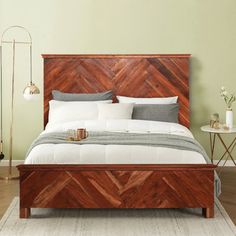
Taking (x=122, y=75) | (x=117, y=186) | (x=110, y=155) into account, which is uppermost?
(x=122, y=75)

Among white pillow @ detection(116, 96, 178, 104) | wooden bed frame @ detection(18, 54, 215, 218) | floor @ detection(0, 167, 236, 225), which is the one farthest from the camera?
white pillow @ detection(116, 96, 178, 104)

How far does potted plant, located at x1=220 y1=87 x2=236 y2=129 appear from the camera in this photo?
6.14 meters

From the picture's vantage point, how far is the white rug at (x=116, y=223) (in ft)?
13.8

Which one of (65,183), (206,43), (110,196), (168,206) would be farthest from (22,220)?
(206,43)

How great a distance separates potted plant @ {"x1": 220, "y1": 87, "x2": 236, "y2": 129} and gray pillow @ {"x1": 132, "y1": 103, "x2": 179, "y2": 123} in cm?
56

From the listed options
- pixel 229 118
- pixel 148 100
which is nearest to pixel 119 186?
pixel 148 100

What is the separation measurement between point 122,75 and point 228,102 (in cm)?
123

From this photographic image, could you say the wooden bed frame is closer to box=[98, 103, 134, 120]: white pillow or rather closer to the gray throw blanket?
the gray throw blanket

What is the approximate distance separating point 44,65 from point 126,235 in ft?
9.39

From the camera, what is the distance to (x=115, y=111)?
5.94m

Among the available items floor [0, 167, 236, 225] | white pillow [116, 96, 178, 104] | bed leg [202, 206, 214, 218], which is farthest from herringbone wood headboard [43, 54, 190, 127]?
bed leg [202, 206, 214, 218]

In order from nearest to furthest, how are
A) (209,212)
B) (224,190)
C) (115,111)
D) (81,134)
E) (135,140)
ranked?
(209,212), (135,140), (81,134), (224,190), (115,111)

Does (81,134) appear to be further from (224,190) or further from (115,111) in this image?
(224,190)

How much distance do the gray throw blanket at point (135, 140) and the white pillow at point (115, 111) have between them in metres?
0.72
